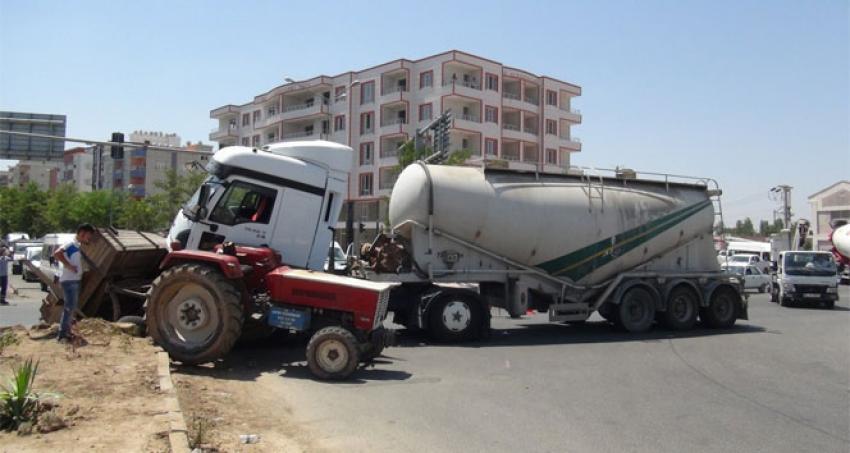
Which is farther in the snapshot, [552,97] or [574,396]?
[552,97]

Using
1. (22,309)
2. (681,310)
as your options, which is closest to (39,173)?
(22,309)

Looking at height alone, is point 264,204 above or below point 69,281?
above

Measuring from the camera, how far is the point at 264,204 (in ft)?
34.1

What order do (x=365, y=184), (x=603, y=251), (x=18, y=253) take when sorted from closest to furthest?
1. (x=603, y=251)
2. (x=18, y=253)
3. (x=365, y=184)

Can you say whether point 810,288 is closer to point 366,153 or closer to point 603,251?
point 603,251

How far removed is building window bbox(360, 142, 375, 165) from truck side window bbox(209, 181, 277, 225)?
47.1 m

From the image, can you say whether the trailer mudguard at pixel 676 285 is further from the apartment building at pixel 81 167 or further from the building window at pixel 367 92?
the apartment building at pixel 81 167

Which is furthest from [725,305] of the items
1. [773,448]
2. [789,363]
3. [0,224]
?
[0,224]

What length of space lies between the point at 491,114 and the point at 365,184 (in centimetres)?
1254

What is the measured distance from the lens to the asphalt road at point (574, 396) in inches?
253

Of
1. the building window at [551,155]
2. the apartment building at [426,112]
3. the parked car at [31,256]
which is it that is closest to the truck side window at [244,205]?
the parked car at [31,256]

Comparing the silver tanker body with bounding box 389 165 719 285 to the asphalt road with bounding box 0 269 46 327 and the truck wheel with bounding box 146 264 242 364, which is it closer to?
the truck wheel with bounding box 146 264 242 364

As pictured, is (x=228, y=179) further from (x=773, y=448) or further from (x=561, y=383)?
(x=773, y=448)

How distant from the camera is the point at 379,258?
1320 centimetres
